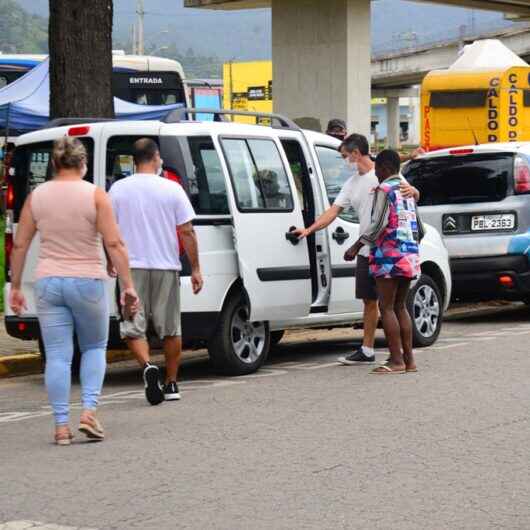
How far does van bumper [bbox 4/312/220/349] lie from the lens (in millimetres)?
10555

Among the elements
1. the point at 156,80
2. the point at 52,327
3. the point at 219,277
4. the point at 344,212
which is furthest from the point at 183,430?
the point at 156,80

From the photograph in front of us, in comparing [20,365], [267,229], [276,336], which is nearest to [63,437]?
[267,229]

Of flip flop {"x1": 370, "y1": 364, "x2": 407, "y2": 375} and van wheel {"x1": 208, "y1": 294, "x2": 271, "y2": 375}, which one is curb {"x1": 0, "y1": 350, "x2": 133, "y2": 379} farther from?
flip flop {"x1": 370, "y1": 364, "x2": 407, "y2": 375}

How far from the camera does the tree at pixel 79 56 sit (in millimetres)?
14047

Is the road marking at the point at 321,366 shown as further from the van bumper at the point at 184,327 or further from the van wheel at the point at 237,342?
the van bumper at the point at 184,327

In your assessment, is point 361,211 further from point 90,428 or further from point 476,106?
point 476,106

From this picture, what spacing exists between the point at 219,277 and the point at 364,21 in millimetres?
16608

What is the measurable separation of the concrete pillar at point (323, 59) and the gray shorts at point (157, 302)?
16.4m

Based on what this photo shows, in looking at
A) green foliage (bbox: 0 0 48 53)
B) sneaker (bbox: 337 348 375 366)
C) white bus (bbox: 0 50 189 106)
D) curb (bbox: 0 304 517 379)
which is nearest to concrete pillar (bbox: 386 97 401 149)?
green foliage (bbox: 0 0 48 53)

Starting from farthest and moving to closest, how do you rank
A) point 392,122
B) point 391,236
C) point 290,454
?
point 392,122 → point 391,236 → point 290,454

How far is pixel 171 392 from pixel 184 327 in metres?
0.73

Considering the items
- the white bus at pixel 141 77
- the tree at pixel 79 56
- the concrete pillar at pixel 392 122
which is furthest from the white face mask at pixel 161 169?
the concrete pillar at pixel 392 122

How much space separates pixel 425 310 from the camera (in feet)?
42.0

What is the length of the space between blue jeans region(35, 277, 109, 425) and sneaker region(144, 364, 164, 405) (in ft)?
3.89
